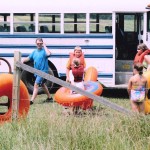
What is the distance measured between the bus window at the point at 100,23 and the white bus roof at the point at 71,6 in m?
0.13

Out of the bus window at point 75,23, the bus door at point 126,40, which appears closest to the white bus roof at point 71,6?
the bus window at point 75,23

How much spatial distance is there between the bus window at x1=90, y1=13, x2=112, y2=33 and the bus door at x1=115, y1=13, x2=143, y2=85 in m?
0.60

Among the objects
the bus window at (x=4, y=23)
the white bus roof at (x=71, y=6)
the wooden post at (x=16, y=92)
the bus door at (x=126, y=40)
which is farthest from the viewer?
the bus window at (x=4, y=23)

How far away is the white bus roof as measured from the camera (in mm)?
14453

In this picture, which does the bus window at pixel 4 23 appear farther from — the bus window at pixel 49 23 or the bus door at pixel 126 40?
the bus door at pixel 126 40

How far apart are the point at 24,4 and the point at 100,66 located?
7.91 ft

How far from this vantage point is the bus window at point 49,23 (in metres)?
14.8

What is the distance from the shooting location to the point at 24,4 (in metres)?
14.9

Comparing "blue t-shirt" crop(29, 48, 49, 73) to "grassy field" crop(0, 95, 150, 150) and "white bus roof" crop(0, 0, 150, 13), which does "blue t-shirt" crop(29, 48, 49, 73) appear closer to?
"white bus roof" crop(0, 0, 150, 13)

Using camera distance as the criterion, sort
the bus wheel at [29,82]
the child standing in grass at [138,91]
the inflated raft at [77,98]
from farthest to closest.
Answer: the bus wheel at [29,82]
the inflated raft at [77,98]
the child standing in grass at [138,91]

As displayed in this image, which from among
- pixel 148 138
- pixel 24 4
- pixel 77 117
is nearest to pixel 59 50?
pixel 24 4

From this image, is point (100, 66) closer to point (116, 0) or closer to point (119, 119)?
point (116, 0)

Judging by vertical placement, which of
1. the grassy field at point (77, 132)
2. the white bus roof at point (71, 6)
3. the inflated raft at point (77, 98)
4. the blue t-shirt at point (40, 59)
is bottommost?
the grassy field at point (77, 132)

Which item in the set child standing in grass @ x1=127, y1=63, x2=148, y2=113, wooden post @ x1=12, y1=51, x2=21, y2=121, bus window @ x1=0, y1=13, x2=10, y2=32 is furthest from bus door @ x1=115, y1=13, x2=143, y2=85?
wooden post @ x1=12, y1=51, x2=21, y2=121
